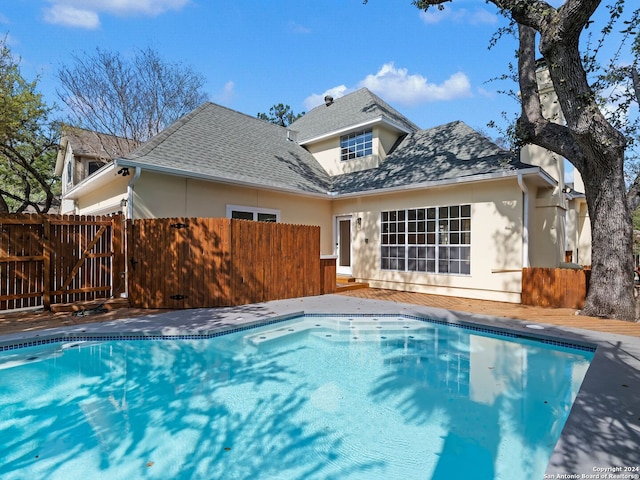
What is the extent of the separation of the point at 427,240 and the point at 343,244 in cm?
415

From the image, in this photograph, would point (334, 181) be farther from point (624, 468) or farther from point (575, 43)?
point (624, 468)

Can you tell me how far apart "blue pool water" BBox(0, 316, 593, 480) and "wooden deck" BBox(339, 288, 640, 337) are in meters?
1.41

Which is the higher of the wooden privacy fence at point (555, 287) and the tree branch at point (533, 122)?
the tree branch at point (533, 122)

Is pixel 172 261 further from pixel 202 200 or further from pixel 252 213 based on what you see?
pixel 252 213

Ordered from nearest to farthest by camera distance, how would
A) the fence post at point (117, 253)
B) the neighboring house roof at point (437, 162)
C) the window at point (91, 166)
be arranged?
the fence post at point (117, 253) → the neighboring house roof at point (437, 162) → the window at point (91, 166)

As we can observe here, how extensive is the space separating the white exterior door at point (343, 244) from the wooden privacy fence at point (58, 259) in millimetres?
7607

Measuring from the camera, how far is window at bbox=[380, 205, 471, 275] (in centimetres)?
1029

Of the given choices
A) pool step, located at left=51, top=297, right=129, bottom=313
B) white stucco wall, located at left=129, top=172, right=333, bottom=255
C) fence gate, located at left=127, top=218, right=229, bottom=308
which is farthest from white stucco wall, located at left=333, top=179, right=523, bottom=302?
pool step, located at left=51, top=297, right=129, bottom=313

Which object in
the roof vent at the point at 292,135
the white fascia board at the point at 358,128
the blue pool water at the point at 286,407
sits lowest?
the blue pool water at the point at 286,407

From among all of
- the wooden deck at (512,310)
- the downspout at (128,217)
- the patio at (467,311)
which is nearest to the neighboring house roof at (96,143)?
the downspout at (128,217)

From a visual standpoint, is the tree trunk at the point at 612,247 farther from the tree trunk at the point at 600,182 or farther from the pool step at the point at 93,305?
the pool step at the point at 93,305

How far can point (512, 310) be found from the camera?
27.4 ft

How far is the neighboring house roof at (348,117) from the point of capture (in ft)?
46.1

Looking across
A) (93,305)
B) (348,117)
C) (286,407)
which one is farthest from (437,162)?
(93,305)
